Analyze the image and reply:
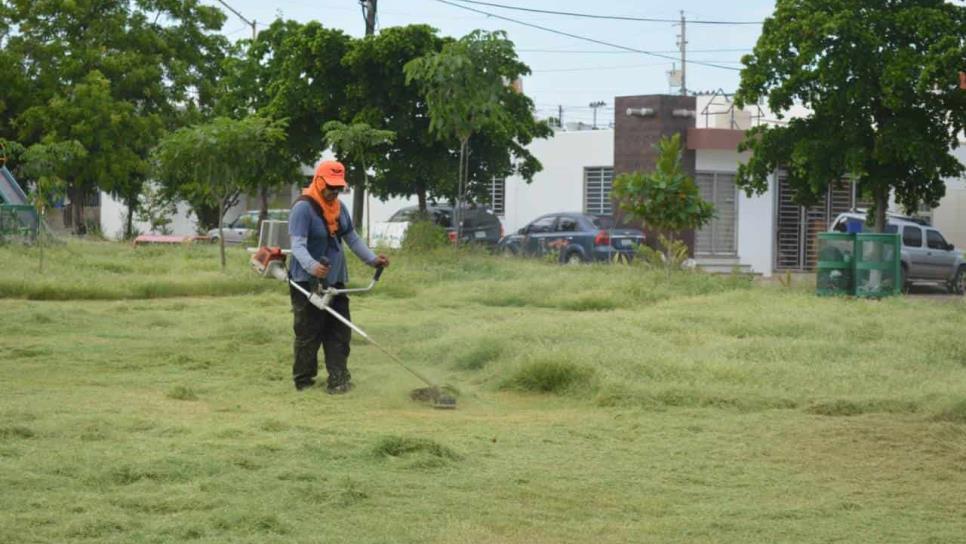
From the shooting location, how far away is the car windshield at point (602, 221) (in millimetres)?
33216

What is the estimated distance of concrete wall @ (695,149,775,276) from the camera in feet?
128

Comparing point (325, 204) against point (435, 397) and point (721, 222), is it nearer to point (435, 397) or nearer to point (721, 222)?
point (435, 397)

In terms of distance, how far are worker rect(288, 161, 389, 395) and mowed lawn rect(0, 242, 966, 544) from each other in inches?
9.0

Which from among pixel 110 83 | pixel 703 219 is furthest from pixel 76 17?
pixel 703 219

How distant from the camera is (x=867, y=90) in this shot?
92.1 feet

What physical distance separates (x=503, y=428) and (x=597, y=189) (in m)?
33.6

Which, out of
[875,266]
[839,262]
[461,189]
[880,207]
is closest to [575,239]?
[461,189]

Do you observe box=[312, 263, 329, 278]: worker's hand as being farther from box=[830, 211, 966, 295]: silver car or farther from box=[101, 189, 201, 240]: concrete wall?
box=[101, 189, 201, 240]: concrete wall

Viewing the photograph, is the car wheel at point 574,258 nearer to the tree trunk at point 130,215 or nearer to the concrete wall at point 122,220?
the tree trunk at point 130,215

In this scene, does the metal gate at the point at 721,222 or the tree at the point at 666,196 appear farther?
the metal gate at the point at 721,222

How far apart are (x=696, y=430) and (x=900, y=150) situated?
19.6m

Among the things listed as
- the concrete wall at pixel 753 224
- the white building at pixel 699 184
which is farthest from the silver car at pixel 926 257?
the concrete wall at pixel 753 224

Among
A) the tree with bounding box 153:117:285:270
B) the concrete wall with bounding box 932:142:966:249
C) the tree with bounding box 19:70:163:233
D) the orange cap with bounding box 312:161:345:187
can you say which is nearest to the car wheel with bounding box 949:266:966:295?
the concrete wall with bounding box 932:142:966:249

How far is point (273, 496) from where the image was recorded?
6.79 meters
